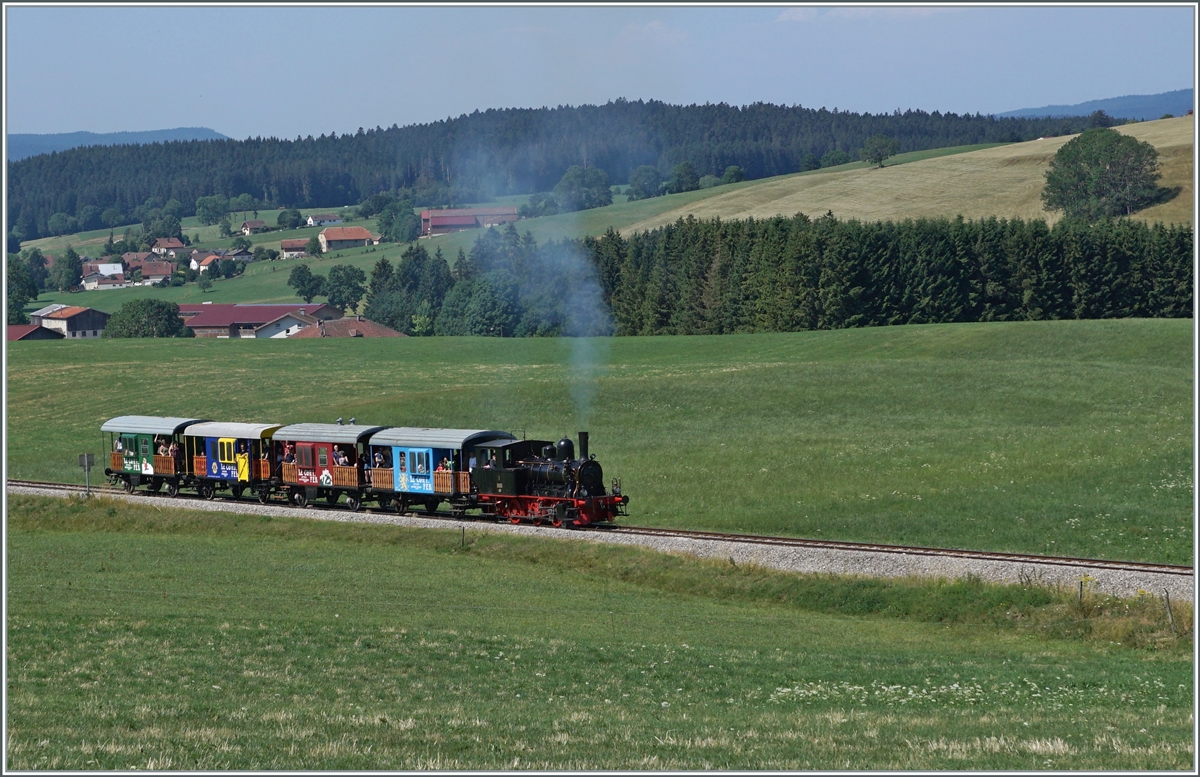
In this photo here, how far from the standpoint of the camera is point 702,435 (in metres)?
59.7

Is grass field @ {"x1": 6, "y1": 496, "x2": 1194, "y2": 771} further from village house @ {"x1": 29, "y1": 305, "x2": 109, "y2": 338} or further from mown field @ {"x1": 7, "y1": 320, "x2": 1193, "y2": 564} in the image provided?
village house @ {"x1": 29, "y1": 305, "x2": 109, "y2": 338}

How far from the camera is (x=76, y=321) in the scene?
6324 inches

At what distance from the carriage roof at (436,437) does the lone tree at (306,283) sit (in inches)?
5591

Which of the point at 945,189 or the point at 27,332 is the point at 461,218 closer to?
the point at 27,332

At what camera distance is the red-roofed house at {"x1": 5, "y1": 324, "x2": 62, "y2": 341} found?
141 m

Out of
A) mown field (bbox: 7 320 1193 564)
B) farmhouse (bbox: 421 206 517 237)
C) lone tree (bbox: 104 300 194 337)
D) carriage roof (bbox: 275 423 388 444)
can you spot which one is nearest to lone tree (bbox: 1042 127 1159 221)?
mown field (bbox: 7 320 1193 564)

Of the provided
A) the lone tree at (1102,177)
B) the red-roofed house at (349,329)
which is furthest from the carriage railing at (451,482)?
the lone tree at (1102,177)

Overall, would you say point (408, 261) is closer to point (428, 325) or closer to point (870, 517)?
point (428, 325)

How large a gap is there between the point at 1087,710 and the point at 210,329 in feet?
510

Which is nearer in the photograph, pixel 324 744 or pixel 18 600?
pixel 324 744

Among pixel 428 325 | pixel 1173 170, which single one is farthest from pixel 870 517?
pixel 1173 170

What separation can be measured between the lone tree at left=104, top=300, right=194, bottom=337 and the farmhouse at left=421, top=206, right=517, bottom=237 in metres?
33.7

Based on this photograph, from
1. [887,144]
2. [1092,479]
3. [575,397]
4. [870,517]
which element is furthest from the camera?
[887,144]

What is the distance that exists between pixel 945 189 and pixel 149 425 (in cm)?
12437
